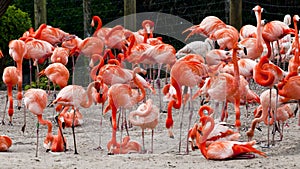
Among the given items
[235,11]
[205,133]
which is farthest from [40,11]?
[205,133]

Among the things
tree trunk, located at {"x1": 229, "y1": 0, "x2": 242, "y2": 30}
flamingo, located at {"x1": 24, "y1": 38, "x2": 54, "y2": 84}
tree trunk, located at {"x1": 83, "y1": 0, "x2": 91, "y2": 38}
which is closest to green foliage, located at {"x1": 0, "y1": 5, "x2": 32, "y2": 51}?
tree trunk, located at {"x1": 83, "y1": 0, "x2": 91, "y2": 38}

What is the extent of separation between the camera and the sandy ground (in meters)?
3.64

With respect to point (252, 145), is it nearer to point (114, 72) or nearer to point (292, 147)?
point (292, 147)

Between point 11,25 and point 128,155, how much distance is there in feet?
14.8

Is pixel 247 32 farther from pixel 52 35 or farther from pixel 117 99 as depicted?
pixel 117 99

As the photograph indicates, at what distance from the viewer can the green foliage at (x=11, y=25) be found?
8102mm

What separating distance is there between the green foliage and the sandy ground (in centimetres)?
241

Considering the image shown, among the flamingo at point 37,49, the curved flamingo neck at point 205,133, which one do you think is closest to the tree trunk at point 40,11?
the flamingo at point 37,49

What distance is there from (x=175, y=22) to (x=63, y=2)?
167 centimetres

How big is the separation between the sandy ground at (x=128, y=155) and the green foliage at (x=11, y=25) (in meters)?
2.41

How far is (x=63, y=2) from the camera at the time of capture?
28.9 feet

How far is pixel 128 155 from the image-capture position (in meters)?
4.04

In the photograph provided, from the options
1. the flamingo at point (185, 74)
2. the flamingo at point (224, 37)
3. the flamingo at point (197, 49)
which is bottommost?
the flamingo at point (185, 74)

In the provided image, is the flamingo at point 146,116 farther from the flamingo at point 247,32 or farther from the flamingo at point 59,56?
the flamingo at point 247,32
